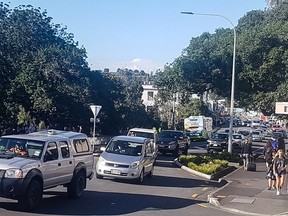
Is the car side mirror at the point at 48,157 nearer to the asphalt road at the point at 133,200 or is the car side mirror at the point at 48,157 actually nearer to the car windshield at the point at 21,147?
the car windshield at the point at 21,147

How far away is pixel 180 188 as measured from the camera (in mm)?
19969

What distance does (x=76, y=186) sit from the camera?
15086mm

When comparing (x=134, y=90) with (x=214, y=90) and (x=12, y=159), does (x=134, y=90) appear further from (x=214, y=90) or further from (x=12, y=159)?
(x=12, y=159)

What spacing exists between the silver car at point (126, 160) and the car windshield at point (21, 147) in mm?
6300

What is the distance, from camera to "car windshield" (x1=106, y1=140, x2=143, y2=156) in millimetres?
20828

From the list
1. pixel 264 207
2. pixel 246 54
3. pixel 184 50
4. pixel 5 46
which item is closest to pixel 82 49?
pixel 5 46

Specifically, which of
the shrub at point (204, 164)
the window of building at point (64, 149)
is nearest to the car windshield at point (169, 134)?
the shrub at point (204, 164)

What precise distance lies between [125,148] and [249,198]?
5582 millimetres

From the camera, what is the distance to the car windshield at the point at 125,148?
20828 millimetres

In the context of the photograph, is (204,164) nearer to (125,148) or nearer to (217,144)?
(125,148)

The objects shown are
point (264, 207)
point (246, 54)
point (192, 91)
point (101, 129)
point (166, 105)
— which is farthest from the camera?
point (166, 105)

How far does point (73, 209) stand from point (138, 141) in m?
8.18

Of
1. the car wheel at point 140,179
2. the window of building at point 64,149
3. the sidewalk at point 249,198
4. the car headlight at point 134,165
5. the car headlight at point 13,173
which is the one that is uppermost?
the window of building at point 64,149

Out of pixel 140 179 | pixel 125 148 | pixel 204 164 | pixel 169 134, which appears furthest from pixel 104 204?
pixel 169 134
